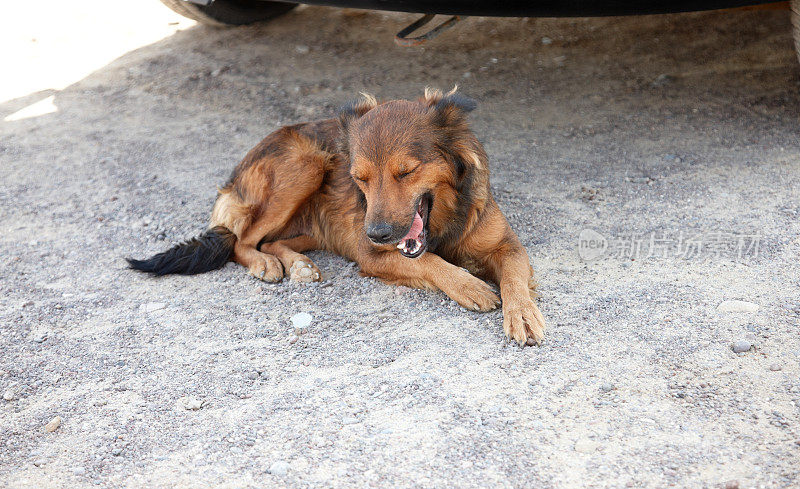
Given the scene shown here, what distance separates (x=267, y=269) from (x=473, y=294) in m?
1.45

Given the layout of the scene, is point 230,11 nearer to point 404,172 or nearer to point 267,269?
point 267,269

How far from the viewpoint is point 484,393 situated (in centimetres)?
324

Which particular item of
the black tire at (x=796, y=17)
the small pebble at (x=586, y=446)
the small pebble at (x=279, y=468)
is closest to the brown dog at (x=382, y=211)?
the small pebble at (x=586, y=446)

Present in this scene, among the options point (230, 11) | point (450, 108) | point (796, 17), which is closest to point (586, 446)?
→ point (450, 108)

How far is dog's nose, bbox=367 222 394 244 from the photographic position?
374 centimetres

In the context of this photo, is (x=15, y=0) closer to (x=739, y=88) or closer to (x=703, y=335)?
(x=739, y=88)

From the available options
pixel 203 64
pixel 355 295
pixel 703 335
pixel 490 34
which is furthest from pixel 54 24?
pixel 703 335

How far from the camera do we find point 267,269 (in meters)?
4.68

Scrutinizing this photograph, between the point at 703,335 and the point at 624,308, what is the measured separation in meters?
0.45

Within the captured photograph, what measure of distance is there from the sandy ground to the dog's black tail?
0.36ft

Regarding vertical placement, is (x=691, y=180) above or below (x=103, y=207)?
below

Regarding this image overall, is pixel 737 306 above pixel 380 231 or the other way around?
the other way around

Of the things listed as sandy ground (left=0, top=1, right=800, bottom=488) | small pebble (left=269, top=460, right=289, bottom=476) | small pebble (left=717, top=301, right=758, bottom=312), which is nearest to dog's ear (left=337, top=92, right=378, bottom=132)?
sandy ground (left=0, top=1, right=800, bottom=488)

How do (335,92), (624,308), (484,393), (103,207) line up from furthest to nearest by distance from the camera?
(335,92), (103,207), (624,308), (484,393)
